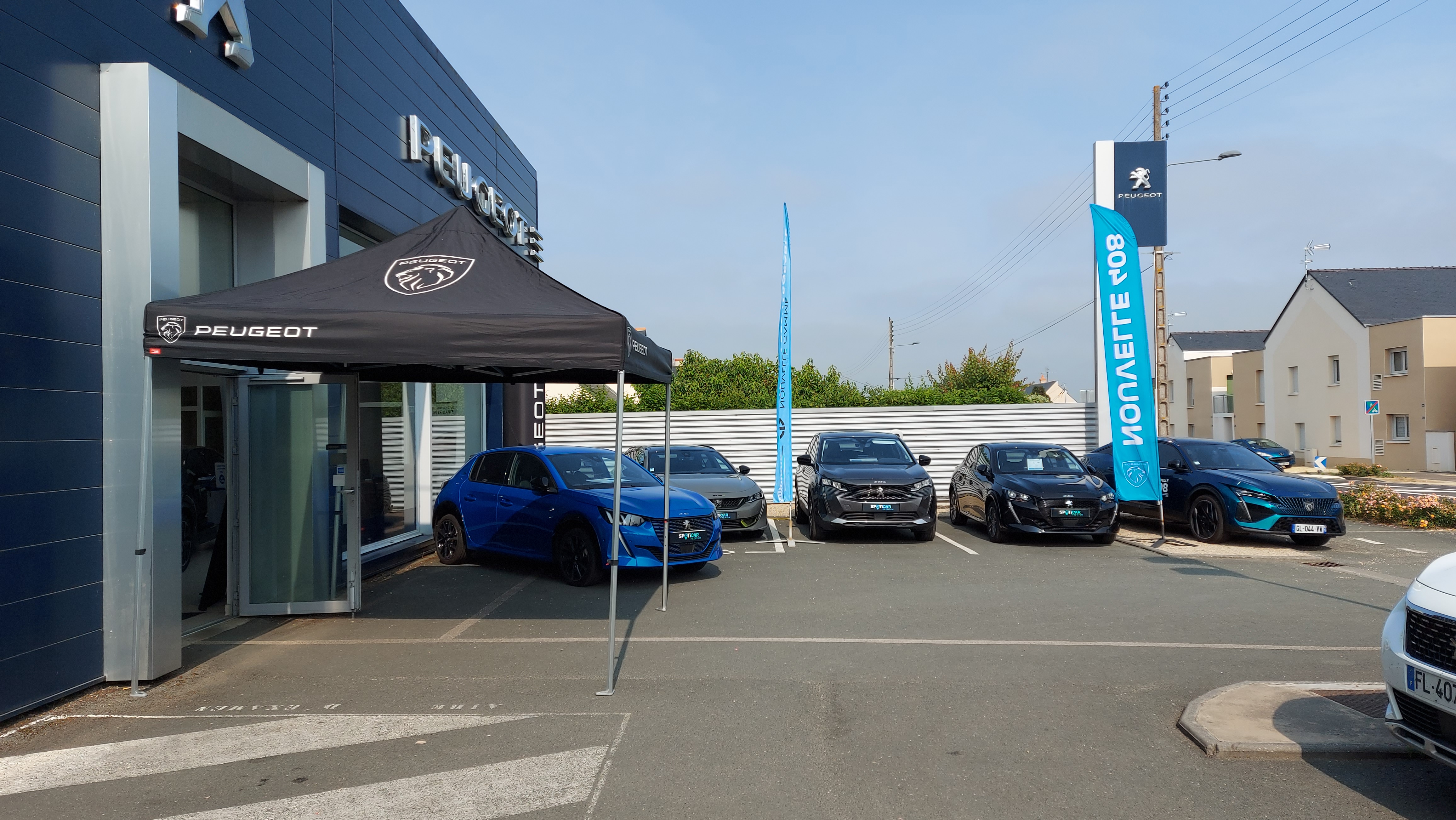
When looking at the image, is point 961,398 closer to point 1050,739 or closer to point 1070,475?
point 1070,475

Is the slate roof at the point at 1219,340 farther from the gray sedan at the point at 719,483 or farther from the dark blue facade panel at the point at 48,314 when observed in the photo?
the dark blue facade panel at the point at 48,314

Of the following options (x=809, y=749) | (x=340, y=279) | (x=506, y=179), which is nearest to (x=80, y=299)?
(x=340, y=279)

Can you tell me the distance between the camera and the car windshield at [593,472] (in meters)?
10.2

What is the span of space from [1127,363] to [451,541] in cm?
979

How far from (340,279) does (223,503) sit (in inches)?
142

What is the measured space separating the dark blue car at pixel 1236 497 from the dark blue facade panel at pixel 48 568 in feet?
42.0

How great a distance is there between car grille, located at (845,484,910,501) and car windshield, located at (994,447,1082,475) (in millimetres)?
2013

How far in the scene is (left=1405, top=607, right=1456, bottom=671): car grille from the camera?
3783 mm

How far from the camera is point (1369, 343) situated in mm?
36750

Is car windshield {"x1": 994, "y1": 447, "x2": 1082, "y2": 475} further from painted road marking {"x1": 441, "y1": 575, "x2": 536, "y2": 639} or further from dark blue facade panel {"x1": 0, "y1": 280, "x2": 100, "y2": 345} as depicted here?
dark blue facade panel {"x1": 0, "y1": 280, "x2": 100, "y2": 345}

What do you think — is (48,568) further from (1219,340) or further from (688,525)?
(1219,340)

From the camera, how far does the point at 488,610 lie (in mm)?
8656

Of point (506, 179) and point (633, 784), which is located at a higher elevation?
point (506, 179)

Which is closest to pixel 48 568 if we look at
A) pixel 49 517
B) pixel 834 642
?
pixel 49 517
